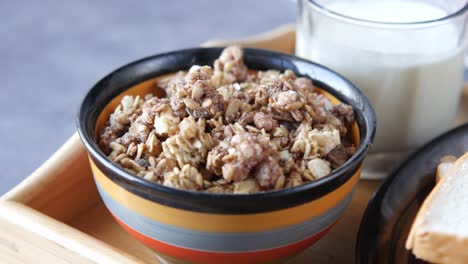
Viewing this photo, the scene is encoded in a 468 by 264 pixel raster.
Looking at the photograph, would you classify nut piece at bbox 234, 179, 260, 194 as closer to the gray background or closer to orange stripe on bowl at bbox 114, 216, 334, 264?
orange stripe on bowl at bbox 114, 216, 334, 264

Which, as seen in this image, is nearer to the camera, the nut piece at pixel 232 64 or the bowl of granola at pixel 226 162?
the bowl of granola at pixel 226 162

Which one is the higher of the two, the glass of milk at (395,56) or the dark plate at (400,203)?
the glass of milk at (395,56)

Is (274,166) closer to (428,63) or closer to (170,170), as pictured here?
(170,170)

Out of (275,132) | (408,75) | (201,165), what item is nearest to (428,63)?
(408,75)

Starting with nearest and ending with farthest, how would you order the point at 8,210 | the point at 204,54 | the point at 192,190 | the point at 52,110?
1. the point at 192,190
2. the point at 8,210
3. the point at 204,54
4. the point at 52,110

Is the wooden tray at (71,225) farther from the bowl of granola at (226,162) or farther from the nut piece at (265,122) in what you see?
the nut piece at (265,122)

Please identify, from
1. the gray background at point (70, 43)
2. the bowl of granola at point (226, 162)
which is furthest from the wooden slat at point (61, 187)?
the gray background at point (70, 43)

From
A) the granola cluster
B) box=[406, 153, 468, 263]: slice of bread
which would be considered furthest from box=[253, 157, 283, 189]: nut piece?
box=[406, 153, 468, 263]: slice of bread
